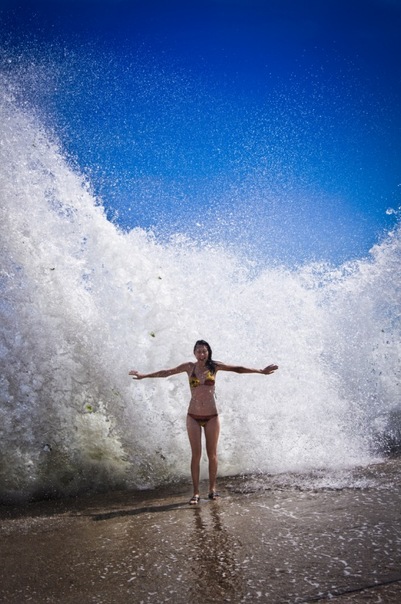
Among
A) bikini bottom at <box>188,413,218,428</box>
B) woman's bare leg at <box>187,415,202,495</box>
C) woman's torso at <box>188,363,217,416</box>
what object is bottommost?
woman's bare leg at <box>187,415,202,495</box>

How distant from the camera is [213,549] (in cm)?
383

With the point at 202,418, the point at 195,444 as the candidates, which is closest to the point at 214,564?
the point at 195,444

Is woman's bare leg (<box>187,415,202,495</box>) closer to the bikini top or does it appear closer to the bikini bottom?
the bikini bottom

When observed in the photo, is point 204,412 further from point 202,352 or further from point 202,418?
point 202,352

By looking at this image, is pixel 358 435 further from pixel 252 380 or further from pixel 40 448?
pixel 40 448

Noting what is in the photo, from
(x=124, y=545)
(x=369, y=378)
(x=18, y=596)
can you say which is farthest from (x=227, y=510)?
(x=369, y=378)

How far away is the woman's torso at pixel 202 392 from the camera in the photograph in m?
5.71

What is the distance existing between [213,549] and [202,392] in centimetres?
211

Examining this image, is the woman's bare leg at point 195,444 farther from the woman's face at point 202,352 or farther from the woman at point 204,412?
the woman's face at point 202,352

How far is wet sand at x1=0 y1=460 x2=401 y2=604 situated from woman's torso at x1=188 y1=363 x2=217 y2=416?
3.33 ft

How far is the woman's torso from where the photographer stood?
18.7 ft

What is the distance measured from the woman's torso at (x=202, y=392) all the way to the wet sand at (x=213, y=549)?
40.0 inches

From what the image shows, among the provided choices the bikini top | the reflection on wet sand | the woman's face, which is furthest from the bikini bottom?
the reflection on wet sand

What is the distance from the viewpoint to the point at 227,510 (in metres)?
4.97
